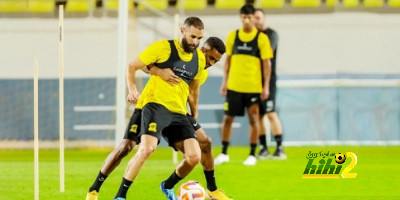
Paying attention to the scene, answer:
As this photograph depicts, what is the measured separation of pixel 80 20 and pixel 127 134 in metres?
12.5

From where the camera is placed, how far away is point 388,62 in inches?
789

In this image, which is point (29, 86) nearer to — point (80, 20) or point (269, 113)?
point (80, 20)

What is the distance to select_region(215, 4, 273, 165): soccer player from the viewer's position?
41.5 ft

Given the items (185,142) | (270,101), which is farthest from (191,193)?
(270,101)

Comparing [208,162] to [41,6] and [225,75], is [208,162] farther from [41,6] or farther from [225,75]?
[41,6]

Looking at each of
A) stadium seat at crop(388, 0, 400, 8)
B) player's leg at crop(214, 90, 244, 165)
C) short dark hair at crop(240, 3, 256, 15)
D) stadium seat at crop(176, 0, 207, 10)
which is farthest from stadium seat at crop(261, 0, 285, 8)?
short dark hair at crop(240, 3, 256, 15)

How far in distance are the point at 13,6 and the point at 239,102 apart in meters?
9.49

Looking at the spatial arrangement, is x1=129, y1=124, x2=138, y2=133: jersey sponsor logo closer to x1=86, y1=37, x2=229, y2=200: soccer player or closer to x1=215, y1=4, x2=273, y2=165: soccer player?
x1=86, y1=37, x2=229, y2=200: soccer player

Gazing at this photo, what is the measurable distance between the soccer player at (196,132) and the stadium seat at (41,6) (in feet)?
42.2

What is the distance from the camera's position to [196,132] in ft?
27.6

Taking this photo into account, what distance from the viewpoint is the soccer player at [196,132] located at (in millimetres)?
7781

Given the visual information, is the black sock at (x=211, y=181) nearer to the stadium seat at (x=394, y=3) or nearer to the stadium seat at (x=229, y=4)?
the stadium seat at (x=229, y=4)

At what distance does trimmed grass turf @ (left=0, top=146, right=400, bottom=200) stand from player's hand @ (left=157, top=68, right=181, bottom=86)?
4.93 feet

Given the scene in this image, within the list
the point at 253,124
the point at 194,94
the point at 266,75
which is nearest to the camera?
the point at 194,94
